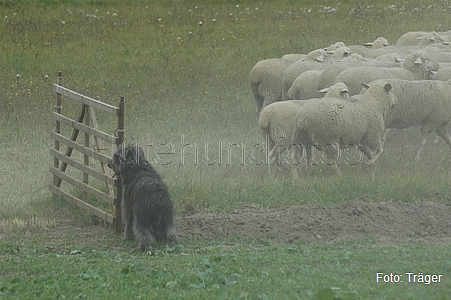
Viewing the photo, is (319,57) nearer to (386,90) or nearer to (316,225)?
(386,90)

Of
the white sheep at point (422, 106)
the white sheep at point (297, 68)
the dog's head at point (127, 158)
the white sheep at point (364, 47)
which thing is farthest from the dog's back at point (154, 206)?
the white sheep at point (364, 47)

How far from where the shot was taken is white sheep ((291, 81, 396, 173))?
33.7 feet

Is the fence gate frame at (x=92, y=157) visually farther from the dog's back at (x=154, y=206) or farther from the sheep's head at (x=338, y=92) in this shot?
the sheep's head at (x=338, y=92)

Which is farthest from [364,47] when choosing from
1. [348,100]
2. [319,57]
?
[348,100]

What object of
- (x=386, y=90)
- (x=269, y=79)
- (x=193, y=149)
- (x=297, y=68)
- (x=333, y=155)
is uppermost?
(x=386, y=90)

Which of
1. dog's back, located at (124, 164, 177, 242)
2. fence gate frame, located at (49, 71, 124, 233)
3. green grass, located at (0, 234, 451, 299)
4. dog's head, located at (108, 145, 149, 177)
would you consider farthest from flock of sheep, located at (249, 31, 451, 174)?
dog's back, located at (124, 164, 177, 242)

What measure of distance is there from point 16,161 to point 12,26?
10.8 meters

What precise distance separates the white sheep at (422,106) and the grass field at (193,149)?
1.78ft

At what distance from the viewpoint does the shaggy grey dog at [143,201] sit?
24.8ft

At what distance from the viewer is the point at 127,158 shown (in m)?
7.99

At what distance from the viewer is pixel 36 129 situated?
13930 mm

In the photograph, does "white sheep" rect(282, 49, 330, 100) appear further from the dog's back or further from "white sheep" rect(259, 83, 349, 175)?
the dog's back

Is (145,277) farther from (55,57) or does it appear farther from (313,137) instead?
(55,57)

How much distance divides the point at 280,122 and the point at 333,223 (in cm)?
305
